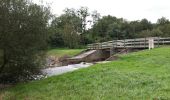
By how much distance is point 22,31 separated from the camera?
18531 mm

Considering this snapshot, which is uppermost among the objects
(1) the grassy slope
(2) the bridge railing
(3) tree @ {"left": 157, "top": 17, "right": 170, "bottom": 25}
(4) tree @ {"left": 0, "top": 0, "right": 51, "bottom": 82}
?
(3) tree @ {"left": 157, "top": 17, "right": 170, "bottom": 25}

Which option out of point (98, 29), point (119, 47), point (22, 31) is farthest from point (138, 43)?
point (98, 29)

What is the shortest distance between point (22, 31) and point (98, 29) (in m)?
67.1

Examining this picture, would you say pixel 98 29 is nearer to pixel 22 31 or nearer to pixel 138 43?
pixel 138 43

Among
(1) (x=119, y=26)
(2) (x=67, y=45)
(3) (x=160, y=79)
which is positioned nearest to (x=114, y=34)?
(1) (x=119, y=26)

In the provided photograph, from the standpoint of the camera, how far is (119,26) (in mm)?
78625

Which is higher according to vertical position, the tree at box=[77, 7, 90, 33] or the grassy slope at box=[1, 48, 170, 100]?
the tree at box=[77, 7, 90, 33]

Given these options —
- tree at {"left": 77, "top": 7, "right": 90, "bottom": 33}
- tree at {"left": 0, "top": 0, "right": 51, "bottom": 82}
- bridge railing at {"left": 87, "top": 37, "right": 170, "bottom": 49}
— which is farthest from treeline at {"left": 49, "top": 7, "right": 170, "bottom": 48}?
tree at {"left": 0, "top": 0, "right": 51, "bottom": 82}

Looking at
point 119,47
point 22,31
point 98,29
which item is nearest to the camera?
point 22,31

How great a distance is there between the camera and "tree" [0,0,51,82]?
18016 millimetres

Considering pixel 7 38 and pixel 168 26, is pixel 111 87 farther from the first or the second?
pixel 168 26

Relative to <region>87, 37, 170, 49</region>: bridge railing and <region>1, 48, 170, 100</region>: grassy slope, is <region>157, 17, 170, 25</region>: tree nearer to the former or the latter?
<region>87, 37, 170, 49</region>: bridge railing

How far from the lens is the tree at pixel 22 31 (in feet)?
59.1

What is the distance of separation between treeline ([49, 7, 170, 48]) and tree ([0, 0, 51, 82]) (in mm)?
46646
